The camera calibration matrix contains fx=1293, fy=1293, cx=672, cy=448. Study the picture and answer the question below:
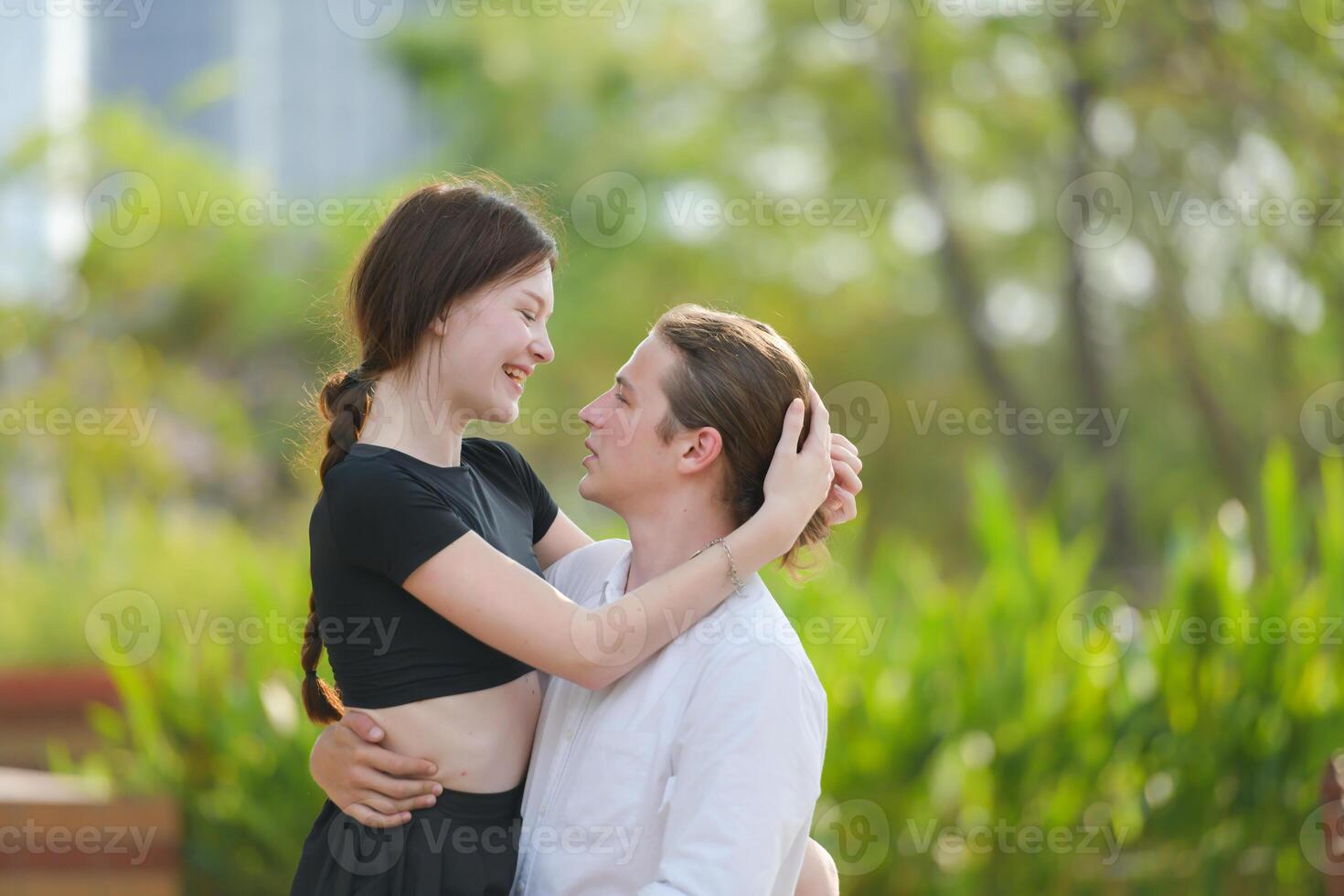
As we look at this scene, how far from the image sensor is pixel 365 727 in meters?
1.88

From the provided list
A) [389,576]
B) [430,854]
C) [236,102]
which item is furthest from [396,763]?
[236,102]

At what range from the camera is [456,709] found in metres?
1.88

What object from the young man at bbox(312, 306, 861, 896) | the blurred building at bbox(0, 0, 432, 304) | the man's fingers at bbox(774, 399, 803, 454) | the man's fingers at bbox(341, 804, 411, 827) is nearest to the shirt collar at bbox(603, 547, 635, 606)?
the young man at bbox(312, 306, 861, 896)

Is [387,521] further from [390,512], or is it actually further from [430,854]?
[430,854]

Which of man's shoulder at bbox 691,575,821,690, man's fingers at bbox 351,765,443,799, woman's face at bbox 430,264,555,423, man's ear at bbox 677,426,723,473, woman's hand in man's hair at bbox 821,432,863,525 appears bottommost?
man's fingers at bbox 351,765,443,799

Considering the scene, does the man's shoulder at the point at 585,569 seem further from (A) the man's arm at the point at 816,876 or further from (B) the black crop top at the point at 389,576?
(A) the man's arm at the point at 816,876

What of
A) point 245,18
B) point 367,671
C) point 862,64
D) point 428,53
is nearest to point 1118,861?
point 367,671

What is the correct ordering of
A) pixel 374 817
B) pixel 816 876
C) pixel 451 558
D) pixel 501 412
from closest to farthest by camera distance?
pixel 451 558, pixel 374 817, pixel 501 412, pixel 816 876

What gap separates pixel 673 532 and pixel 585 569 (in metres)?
0.29

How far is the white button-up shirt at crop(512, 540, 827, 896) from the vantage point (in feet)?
5.35

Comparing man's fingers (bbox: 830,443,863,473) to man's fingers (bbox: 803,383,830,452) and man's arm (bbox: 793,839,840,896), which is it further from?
man's arm (bbox: 793,839,840,896)

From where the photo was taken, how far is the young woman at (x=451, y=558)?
177 centimetres

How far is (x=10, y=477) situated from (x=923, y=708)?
8.65 metres

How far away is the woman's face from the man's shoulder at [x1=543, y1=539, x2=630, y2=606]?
14.1 inches
